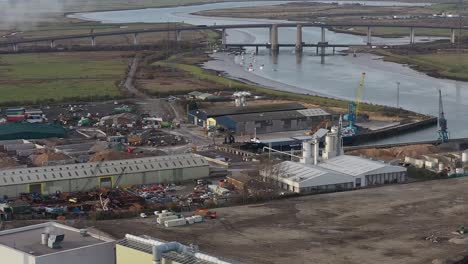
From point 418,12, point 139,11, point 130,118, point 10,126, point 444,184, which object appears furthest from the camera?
point 139,11

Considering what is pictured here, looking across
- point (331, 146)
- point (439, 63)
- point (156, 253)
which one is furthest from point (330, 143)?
point (439, 63)

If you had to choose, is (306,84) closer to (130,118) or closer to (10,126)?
(130,118)

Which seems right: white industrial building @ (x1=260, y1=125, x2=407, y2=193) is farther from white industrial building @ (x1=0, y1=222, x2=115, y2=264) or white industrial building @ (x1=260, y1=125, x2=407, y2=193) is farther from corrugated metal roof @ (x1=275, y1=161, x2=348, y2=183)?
white industrial building @ (x1=0, y1=222, x2=115, y2=264)

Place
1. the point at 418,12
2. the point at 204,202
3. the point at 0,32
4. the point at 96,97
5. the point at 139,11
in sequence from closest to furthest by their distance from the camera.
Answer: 1. the point at 204,202
2. the point at 96,97
3. the point at 0,32
4. the point at 418,12
5. the point at 139,11

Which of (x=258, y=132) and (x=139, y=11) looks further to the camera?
(x=139, y=11)

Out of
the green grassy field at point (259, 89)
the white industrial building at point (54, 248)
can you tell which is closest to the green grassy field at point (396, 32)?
the green grassy field at point (259, 89)

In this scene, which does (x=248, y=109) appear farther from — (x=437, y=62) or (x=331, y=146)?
(x=437, y=62)

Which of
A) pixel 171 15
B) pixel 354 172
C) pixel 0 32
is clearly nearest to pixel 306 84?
pixel 354 172

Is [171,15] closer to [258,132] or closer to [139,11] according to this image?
[139,11]
